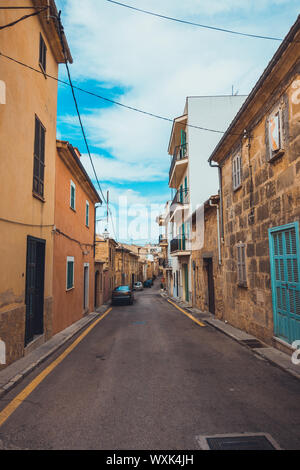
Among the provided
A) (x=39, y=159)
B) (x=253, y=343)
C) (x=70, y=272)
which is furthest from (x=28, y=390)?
(x=70, y=272)

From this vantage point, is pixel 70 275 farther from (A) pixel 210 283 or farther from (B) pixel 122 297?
(B) pixel 122 297

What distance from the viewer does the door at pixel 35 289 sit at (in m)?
7.16

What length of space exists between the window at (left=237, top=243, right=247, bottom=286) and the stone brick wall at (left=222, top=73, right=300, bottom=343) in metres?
0.21

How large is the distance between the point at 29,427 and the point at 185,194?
19994mm

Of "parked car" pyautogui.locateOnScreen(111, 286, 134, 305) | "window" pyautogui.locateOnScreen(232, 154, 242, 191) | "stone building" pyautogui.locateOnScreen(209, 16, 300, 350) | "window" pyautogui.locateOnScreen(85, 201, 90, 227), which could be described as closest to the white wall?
"window" pyautogui.locateOnScreen(85, 201, 90, 227)

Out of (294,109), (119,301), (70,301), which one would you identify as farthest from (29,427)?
(119,301)

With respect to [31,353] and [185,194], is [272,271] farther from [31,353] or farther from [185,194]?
[185,194]

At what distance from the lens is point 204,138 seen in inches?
829

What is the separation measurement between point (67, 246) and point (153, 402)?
7.83 meters

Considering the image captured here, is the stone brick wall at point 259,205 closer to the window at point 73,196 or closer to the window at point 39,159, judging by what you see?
the window at point 39,159

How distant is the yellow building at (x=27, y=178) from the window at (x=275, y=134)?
561 centimetres

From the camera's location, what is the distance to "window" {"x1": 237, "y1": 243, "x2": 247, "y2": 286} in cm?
888

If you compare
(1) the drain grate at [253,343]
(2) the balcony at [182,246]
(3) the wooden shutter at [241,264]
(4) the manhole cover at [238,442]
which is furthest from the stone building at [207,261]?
(4) the manhole cover at [238,442]

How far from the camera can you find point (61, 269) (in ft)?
32.7
